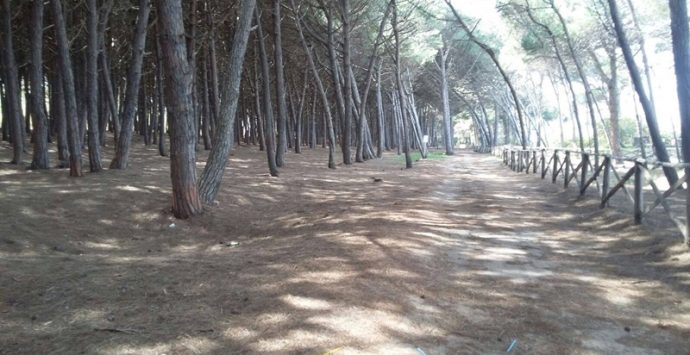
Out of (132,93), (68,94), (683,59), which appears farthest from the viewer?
(132,93)

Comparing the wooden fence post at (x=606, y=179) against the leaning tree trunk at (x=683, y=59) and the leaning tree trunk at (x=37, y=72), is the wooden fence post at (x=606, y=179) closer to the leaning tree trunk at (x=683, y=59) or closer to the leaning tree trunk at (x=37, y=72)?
the leaning tree trunk at (x=683, y=59)

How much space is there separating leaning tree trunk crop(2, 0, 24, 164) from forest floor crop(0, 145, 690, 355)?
412 cm

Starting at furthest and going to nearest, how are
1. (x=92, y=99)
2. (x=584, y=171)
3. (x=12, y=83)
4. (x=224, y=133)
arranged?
(x=12, y=83)
(x=92, y=99)
(x=584, y=171)
(x=224, y=133)

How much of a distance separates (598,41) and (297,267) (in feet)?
73.4

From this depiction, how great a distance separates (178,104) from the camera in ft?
27.1

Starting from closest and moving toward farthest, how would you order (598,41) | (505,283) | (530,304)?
(530,304) → (505,283) → (598,41)

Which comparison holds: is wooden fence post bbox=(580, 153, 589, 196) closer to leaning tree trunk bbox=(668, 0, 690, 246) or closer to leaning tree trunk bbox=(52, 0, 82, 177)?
leaning tree trunk bbox=(668, 0, 690, 246)

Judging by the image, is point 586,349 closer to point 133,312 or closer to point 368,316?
point 368,316

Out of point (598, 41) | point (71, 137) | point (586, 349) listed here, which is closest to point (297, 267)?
point (586, 349)

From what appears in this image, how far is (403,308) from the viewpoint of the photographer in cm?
422

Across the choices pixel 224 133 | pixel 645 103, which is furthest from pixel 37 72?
pixel 645 103

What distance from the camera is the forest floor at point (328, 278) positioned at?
366 cm

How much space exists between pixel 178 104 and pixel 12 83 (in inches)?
294

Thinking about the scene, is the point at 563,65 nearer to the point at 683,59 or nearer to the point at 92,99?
the point at 683,59
